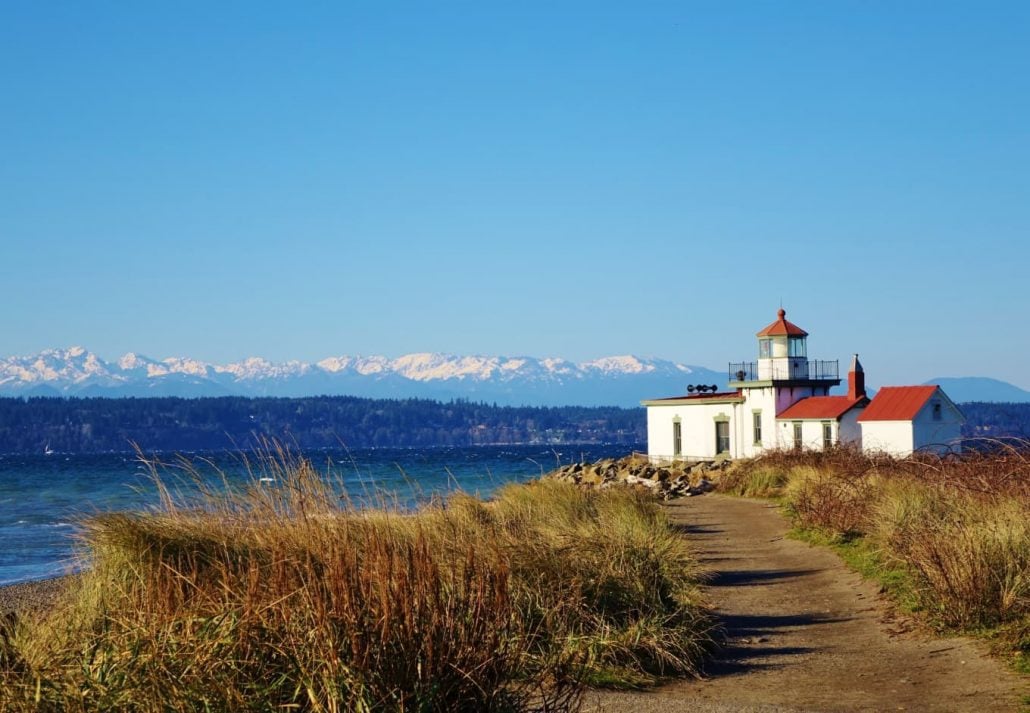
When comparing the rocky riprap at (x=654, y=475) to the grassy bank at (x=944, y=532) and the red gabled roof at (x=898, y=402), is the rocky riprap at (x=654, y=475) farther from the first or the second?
the grassy bank at (x=944, y=532)

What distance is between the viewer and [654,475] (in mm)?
39375

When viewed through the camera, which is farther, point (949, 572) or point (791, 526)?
point (791, 526)

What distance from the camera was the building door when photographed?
150 feet

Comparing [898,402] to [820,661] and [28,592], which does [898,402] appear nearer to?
[28,592]

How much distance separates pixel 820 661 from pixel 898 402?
1195 inches

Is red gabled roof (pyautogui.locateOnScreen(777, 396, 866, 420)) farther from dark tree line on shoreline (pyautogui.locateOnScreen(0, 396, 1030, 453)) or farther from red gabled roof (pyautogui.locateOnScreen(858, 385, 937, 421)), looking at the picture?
dark tree line on shoreline (pyautogui.locateOnScreen(0, 396, 1030, 453))

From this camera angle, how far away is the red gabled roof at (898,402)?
36.9 m

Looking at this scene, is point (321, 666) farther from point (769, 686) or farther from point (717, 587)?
point (717, 587)

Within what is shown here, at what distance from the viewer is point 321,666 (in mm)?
5043

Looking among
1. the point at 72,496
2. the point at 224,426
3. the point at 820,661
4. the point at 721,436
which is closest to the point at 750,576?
the point at 820,661

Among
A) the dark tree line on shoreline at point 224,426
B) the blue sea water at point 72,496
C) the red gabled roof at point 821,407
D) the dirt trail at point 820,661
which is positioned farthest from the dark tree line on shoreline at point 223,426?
the dirt trail at point 820,661

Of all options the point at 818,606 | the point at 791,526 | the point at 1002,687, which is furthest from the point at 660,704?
the point at 791,526

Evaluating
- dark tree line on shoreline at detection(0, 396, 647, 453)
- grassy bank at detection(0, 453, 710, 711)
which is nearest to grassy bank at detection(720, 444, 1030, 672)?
grassy bank at detection(0, 453, 710, 711)

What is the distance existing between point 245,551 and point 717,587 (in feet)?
20.6
